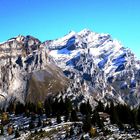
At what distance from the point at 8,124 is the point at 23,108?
131 ft

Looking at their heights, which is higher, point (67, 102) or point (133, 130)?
point (67, 102)

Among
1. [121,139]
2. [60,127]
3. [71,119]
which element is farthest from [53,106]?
[121,139]

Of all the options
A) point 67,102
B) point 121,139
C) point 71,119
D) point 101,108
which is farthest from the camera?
point 101,108

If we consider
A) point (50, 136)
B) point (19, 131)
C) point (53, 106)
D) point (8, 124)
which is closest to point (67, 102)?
point (53, 106)

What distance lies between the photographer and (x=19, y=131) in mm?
125625

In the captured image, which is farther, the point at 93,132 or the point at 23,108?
the point at 23,108

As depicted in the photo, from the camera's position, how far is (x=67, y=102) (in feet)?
536

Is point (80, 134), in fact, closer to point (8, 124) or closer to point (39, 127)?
point (39, 127)

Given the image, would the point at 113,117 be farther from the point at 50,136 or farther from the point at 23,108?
the point at 23,108

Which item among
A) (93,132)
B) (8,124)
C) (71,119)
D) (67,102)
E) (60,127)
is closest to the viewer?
(93,132)

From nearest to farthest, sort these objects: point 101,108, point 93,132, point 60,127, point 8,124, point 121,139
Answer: point 121,139, point 93,132, point 60,127, point 8,124, point 101,108

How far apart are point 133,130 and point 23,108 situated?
3367 inches

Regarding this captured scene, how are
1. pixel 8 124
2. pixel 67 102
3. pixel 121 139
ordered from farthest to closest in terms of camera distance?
pixel 67 102 → pixel 8 124 → pixel 121 139

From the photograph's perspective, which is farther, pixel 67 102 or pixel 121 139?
pixel 67 102
